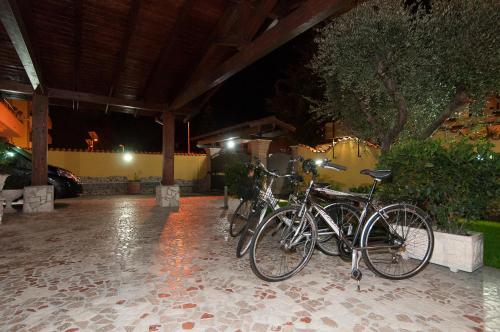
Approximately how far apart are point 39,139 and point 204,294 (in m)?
7.50

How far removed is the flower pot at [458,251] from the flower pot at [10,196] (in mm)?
9450

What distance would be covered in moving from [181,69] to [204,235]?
15.7 feet

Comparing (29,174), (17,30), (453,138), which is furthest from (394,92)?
(29,174)

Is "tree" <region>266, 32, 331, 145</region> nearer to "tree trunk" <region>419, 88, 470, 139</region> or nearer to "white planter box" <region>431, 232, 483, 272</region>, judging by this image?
"tree trunk" <region>419, 88, 470, 139</region>

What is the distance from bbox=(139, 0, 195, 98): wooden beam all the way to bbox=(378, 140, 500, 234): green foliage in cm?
501

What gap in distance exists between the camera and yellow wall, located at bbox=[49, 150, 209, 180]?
44.7 feet

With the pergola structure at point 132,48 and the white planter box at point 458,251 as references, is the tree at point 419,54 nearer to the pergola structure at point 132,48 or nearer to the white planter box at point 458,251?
the pergola structure at point 132,48

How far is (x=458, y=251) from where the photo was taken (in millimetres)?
3553

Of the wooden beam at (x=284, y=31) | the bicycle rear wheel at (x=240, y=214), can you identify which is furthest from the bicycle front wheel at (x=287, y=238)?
the wooden beam at (x=284, y=31)

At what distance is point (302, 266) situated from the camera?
336cm

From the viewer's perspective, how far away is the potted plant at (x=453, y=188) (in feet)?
11.4

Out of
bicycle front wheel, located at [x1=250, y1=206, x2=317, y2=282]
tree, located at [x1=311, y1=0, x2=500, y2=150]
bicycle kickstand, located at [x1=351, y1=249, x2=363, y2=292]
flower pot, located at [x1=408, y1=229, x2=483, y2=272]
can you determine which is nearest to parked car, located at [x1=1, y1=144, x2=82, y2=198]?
bicycle front wheel, located at [x1=250, y1=206, x2=317, y2=282]

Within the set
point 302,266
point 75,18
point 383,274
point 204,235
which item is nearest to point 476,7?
point 383,274

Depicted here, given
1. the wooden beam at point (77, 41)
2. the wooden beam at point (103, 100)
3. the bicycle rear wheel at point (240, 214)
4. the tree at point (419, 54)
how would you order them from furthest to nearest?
the wooden beam at point (103, 100) → the wooden beam at point (77, 41) → the bicycle rear wheel at point (240, 214) → the tree at point (419, 54)
